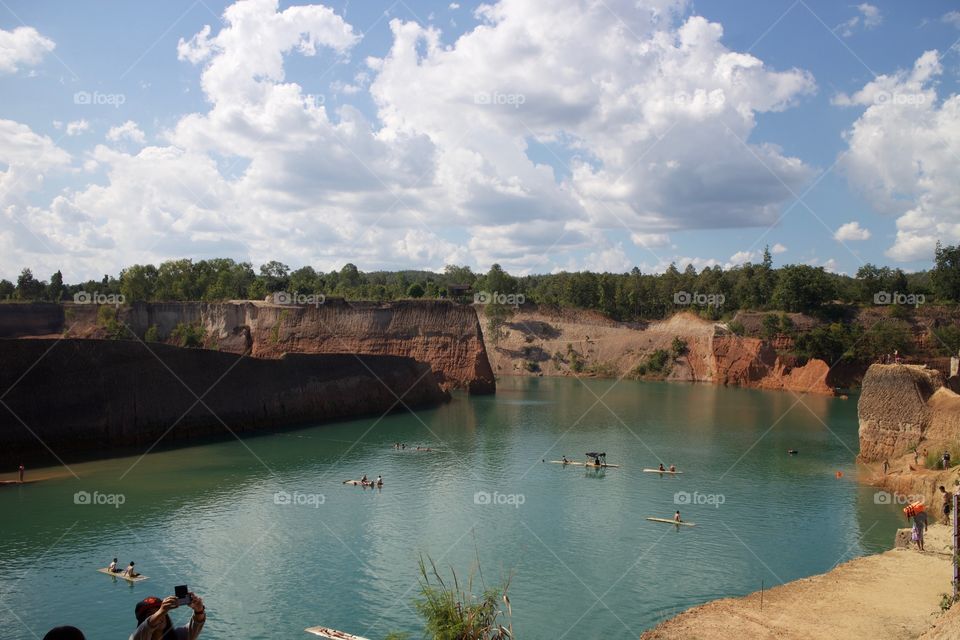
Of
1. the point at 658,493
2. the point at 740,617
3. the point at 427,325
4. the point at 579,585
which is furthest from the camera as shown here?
the point at 427,325

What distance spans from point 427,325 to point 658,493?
53040mm

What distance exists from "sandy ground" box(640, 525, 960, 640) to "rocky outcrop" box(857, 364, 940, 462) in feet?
53.3

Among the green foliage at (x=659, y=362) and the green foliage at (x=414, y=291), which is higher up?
the green foliage at (x=414, y=291)

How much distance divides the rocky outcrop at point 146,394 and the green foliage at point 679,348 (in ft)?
184

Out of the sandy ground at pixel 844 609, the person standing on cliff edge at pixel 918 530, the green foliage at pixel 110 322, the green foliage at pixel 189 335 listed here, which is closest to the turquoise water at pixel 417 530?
the sandy ground at pixel 844 609

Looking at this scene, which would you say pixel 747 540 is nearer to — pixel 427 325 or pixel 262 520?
pixel 262 520

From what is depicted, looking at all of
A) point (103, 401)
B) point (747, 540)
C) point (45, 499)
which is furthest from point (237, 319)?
point (747, 540)

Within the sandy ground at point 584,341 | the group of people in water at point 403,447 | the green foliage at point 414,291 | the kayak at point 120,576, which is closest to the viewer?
the kayak at point 120,576

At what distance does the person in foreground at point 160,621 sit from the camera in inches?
268

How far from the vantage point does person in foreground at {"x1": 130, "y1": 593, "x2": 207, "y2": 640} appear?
681 cm

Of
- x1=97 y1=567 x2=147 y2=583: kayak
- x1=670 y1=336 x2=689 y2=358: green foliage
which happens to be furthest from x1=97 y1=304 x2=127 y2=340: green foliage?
x1=97 y1=567 x2=147 y2=583: kayak

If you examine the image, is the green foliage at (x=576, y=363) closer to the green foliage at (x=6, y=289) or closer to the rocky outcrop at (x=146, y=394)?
the rocky outcrop at (x=146, y=394)

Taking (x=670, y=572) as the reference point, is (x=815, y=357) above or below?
above

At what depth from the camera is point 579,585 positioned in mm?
22188
